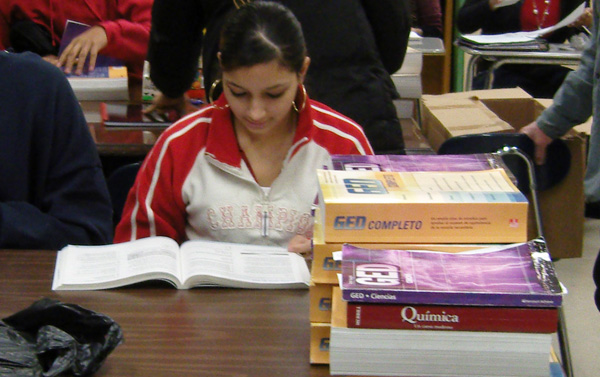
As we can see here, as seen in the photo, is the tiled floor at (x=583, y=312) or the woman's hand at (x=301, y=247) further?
the tiled floor at (x=583, y=312)

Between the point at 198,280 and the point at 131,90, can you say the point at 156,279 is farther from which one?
the point at 131,90

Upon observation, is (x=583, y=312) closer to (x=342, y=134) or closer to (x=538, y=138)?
(x=538, y=138)

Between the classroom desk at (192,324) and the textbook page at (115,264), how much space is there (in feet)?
0.07

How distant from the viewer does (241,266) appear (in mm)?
1451

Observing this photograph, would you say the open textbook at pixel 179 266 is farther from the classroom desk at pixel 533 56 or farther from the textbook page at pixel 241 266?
the classroom desk at pixel 533 56

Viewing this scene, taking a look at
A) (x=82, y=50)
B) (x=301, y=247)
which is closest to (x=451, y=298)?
(x=301, y=247)

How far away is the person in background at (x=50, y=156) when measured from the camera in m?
1.68

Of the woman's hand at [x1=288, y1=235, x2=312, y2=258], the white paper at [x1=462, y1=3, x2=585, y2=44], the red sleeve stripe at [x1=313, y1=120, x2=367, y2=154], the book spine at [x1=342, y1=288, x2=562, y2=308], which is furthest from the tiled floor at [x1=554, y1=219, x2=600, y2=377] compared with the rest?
the book spine at [x1=342, y1=288, x2=562, y2=308]

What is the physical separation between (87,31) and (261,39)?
127 centimetres

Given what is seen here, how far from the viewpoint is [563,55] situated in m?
3.66

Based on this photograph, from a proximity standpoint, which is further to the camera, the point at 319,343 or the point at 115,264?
the point at 115,264

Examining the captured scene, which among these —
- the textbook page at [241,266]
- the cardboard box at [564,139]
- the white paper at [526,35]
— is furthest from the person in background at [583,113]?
the white paper at [526,35]

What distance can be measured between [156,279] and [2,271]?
303 millimetres

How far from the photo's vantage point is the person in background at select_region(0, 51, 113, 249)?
5.52 feet
